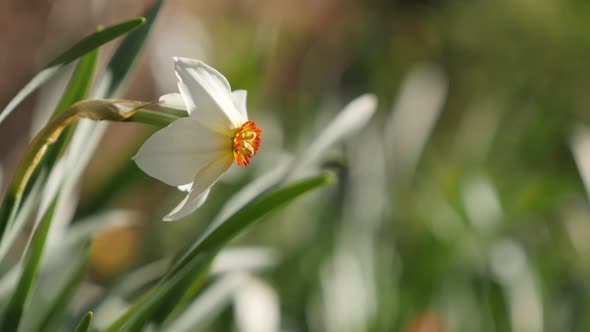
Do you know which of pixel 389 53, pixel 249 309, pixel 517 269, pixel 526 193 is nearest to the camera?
pixel 249 309

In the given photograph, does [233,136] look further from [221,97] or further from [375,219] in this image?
[375,219]

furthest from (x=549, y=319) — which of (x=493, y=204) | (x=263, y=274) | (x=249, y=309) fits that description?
(x=249, y=309)

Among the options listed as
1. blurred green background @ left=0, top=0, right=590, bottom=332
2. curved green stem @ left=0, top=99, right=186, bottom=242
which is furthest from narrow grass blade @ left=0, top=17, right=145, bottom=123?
blurred green background @ left=0, top=0, right=590, bottom=332

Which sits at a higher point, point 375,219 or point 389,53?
point 375,219

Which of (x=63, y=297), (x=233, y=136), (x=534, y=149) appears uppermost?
(x=233, y=136)

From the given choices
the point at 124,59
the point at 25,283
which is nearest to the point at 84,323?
the point at 25,283

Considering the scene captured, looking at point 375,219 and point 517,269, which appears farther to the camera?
point 375,219
